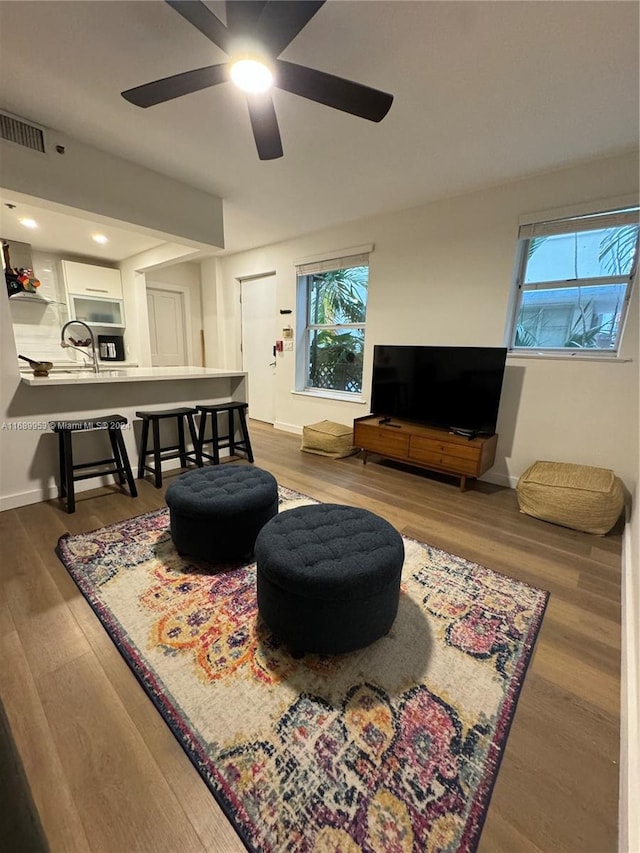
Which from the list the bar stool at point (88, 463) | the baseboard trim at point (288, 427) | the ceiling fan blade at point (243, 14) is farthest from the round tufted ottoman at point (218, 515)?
the baseboard trim at point (288, 427)

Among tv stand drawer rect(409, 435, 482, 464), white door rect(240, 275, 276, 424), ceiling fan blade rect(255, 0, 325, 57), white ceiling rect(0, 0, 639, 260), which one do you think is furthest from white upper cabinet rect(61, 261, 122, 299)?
tv stand drawer rect(409, 435, 482, 464)

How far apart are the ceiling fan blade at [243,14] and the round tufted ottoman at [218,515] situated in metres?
2.03

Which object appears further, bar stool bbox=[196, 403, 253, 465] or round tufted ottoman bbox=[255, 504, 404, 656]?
bar stool bbox=[196, 403, 253, 465]

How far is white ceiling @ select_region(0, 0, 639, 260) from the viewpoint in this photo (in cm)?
150

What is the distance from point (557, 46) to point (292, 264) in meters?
3.42

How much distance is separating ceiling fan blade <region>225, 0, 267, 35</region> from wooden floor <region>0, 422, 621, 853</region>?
8.27ft

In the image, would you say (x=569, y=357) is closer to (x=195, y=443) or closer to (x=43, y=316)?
(x=195, y=443)

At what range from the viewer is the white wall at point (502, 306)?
2646 millimetres

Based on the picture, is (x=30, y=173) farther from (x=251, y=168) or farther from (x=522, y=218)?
(x=522, y=218)

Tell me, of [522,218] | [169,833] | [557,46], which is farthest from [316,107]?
[169,833]

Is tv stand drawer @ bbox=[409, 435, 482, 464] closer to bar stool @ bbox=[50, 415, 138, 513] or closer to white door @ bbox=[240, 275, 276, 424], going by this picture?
bar stool @ bbox=[50, 415, 138, 513]

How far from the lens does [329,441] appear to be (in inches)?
156

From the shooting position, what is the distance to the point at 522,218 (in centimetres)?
287

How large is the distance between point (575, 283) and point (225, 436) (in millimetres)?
3579
